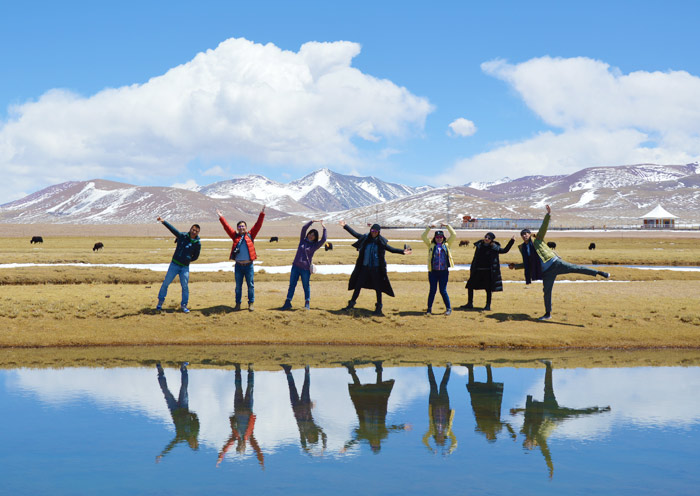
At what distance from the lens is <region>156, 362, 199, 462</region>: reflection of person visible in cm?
1044

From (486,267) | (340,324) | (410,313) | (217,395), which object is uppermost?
A: (486,267)

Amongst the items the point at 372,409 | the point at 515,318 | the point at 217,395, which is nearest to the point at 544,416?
the point at 372,409

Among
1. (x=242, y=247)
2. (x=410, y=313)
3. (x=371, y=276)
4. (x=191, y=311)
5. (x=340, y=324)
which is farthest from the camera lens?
(x=410, y=313)

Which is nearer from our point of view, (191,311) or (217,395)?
(217,395)

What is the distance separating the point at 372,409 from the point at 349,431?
1410mm

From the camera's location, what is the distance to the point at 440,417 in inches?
470

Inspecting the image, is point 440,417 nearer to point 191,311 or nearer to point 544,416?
point 544,416

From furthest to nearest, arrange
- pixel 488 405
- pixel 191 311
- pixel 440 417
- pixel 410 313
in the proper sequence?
1. pixel 410 313
2. pixel 191 311
3. pixel 488 405
4. pixel 440 417

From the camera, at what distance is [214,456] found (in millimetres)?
9789

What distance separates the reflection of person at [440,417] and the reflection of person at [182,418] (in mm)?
3746

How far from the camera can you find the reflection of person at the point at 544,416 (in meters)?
10.5

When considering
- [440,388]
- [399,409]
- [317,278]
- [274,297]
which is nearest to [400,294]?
[274,297]

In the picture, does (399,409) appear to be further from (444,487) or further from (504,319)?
(504,319)

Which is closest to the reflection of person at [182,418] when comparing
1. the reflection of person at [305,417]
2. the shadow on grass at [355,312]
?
the reflection of person at [305,417]
